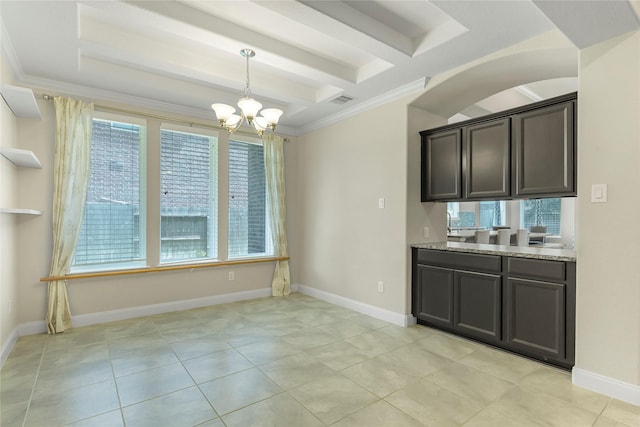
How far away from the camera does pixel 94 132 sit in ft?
12.7

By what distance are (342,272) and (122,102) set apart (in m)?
3.60

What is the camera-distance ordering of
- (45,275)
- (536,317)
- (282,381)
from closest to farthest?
1. (282,381)
2. (536,317)
3. (45,275)

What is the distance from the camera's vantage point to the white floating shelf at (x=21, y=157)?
271 cm

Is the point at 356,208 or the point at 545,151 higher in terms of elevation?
the point at 545,151

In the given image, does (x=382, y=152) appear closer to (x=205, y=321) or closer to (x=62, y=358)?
(x=205, y=321)

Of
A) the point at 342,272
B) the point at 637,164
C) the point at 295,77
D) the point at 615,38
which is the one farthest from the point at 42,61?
the point at 637,164

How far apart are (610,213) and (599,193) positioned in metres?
0.16

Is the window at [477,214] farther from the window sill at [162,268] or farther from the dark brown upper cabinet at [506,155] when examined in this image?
the window sill at [162,268]

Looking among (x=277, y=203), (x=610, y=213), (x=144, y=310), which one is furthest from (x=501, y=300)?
(x=144, y=310)

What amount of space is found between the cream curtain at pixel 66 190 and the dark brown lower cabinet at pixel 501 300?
391cm

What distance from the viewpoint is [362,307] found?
4.30m

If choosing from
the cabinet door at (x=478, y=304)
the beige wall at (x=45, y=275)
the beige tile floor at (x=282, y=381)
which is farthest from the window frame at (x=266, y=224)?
the cabinet door at (x=478, y=304)

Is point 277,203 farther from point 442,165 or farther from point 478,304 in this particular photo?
point 478,304

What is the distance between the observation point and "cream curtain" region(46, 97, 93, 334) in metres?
3.51
